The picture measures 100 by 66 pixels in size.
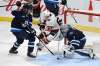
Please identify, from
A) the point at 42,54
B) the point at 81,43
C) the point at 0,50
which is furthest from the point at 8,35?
the point at 81,43

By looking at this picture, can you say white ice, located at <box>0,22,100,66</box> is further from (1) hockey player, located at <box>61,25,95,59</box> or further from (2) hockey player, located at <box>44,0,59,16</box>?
(2) hockey player, located at <box>44,0,59,16</box>

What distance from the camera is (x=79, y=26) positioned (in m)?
6.90

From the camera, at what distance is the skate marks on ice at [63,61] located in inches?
177

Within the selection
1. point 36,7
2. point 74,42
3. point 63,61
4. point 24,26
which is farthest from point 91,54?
point 36,7

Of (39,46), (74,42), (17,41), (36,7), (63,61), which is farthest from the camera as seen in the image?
(36,7)

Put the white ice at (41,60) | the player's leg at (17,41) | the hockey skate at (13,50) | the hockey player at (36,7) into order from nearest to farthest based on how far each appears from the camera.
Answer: the white ice at (41,60)
the player's leg at (17,41)
the hockey skate at (13,50)
the hockey player at (36,7)

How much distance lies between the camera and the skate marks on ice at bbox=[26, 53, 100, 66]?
4.49 m

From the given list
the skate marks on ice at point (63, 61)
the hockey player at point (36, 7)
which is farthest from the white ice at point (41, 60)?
the hockey player at point (36, 7)

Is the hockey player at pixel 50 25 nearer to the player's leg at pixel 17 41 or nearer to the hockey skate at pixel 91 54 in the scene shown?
the player's leg at pixel 17 41

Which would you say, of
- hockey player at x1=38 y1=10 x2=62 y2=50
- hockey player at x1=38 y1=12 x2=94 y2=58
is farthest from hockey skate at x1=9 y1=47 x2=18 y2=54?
hockey player at x1=38 y1=12 x2=94 y2=58

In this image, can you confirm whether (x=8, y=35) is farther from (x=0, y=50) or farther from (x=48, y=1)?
(x=48, y=1)

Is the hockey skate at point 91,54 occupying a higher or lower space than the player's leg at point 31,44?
lower

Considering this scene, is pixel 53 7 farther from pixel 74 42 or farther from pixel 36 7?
pixel 36 7

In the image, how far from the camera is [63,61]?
15.1ft
